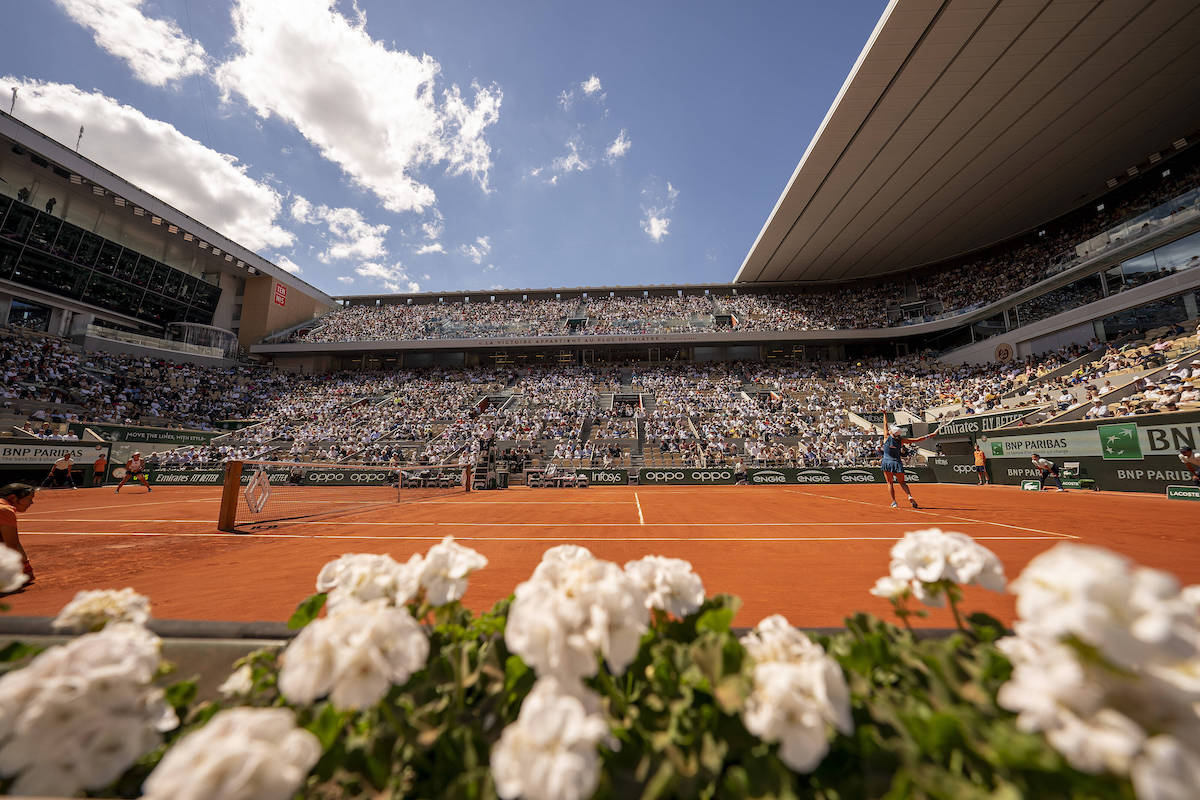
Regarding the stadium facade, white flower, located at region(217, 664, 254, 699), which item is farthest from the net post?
the stadium facade

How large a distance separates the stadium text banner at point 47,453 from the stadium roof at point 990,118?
3681cm

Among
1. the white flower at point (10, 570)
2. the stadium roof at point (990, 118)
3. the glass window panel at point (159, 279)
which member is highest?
the stadium roof at point (990, 118)

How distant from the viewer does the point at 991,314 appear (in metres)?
31.2

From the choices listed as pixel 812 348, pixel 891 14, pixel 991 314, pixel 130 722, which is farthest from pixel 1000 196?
pixel 130 722

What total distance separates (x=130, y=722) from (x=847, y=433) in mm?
28706

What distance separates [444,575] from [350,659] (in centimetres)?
46

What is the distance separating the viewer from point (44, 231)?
28.2 meters

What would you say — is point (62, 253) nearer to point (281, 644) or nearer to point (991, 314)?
point (281, 644)

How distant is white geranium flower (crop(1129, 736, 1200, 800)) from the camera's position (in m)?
0.71

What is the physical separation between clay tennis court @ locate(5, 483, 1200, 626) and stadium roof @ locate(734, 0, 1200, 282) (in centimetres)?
1846

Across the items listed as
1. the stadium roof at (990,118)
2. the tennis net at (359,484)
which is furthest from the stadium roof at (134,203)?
the stadium roof at (990,118)

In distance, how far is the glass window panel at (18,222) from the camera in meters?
26.5

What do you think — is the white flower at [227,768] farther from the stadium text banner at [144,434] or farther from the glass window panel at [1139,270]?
the glass window panel at [1139,270]

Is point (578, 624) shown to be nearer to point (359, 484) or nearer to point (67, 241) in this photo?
point (359, 484)
